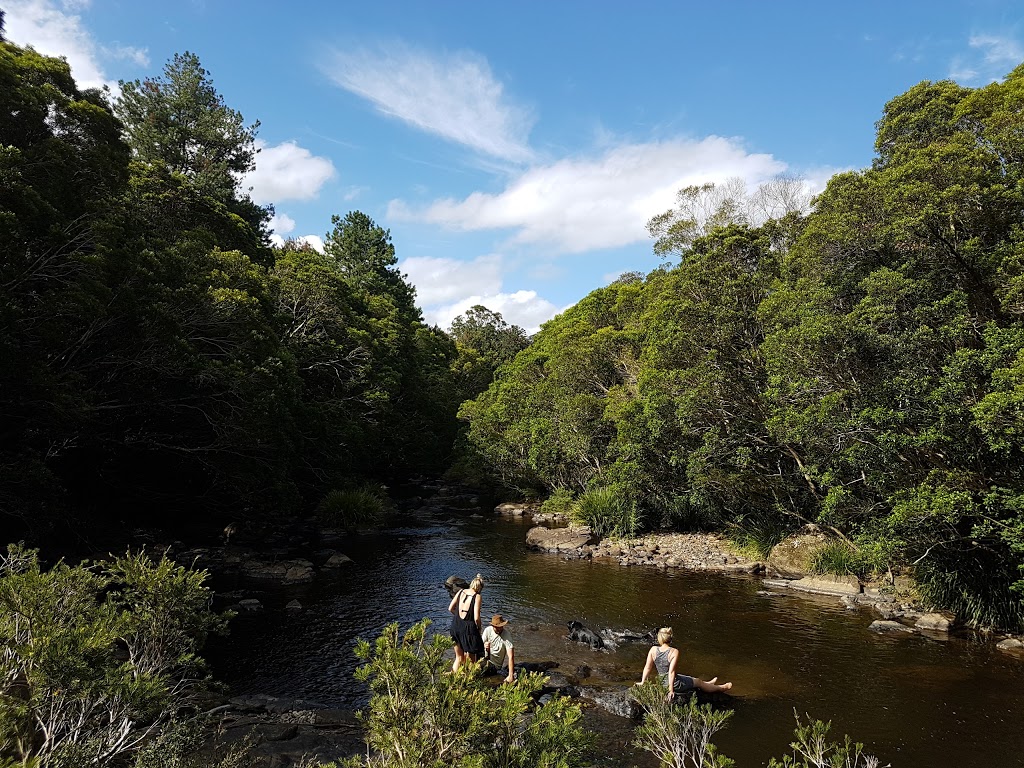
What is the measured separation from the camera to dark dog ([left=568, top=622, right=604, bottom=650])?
12219 millimetres

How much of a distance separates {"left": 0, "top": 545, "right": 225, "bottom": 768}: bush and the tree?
34.7m

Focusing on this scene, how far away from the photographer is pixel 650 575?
1866cm

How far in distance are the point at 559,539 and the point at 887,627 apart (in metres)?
12.2

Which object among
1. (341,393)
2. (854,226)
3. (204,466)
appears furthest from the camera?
(341,393)

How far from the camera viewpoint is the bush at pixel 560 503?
97.4ft

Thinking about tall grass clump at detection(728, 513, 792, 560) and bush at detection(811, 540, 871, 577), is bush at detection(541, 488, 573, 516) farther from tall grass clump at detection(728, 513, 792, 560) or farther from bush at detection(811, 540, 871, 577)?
bush at detection(811, 540, 871, 577)

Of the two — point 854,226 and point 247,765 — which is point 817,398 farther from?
point 247,765

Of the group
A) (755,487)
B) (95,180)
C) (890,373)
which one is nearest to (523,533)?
(755,487)

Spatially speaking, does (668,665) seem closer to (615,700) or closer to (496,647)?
(615,700)

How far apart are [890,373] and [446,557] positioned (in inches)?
594

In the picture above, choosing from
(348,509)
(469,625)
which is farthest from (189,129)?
(469,625)

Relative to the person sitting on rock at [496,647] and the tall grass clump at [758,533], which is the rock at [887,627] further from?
the person sitting on rock at [496,647]

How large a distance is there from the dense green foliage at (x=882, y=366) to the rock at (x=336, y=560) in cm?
1085

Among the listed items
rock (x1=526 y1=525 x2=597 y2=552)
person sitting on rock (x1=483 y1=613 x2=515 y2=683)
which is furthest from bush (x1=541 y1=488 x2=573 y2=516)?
person sitting on rock (x1=483 y1=613 x2=515 y2=683)
